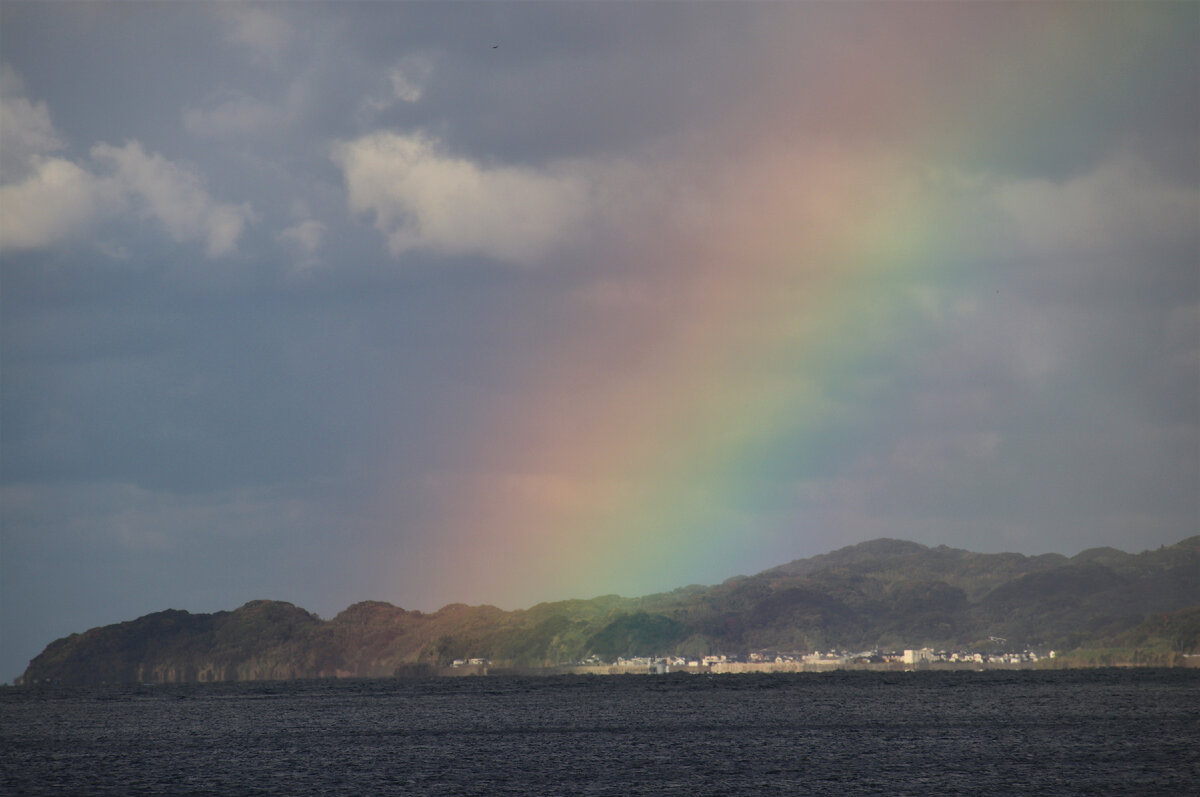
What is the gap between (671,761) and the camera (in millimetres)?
101562

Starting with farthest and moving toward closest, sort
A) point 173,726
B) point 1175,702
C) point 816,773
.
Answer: point 1175,702 → point 173,726 → point 816,773

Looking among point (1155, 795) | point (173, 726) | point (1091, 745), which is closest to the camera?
point (1155, 795)

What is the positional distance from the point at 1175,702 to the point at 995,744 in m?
96.1

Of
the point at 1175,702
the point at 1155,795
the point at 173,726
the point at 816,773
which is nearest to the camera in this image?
the point at 1155,795

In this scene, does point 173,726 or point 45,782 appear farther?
point 173,726

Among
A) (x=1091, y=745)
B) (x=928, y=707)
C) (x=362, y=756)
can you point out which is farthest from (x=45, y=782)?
(x=928, y=707)

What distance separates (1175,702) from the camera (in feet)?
620

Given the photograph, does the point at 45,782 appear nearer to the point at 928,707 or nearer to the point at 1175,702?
the point at 928,707

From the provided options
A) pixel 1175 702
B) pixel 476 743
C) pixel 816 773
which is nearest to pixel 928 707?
pixel 1175 702

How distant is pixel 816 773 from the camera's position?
90188 mm

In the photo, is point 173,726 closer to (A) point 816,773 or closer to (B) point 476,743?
(B) point 476,743

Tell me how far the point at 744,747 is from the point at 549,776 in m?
31.8

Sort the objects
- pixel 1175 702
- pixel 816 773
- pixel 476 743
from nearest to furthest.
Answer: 1. pixel 816 773
2. pixel 476 743
3. pixel 1175 702

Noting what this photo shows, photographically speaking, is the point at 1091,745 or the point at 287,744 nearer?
the point at 1091,745
